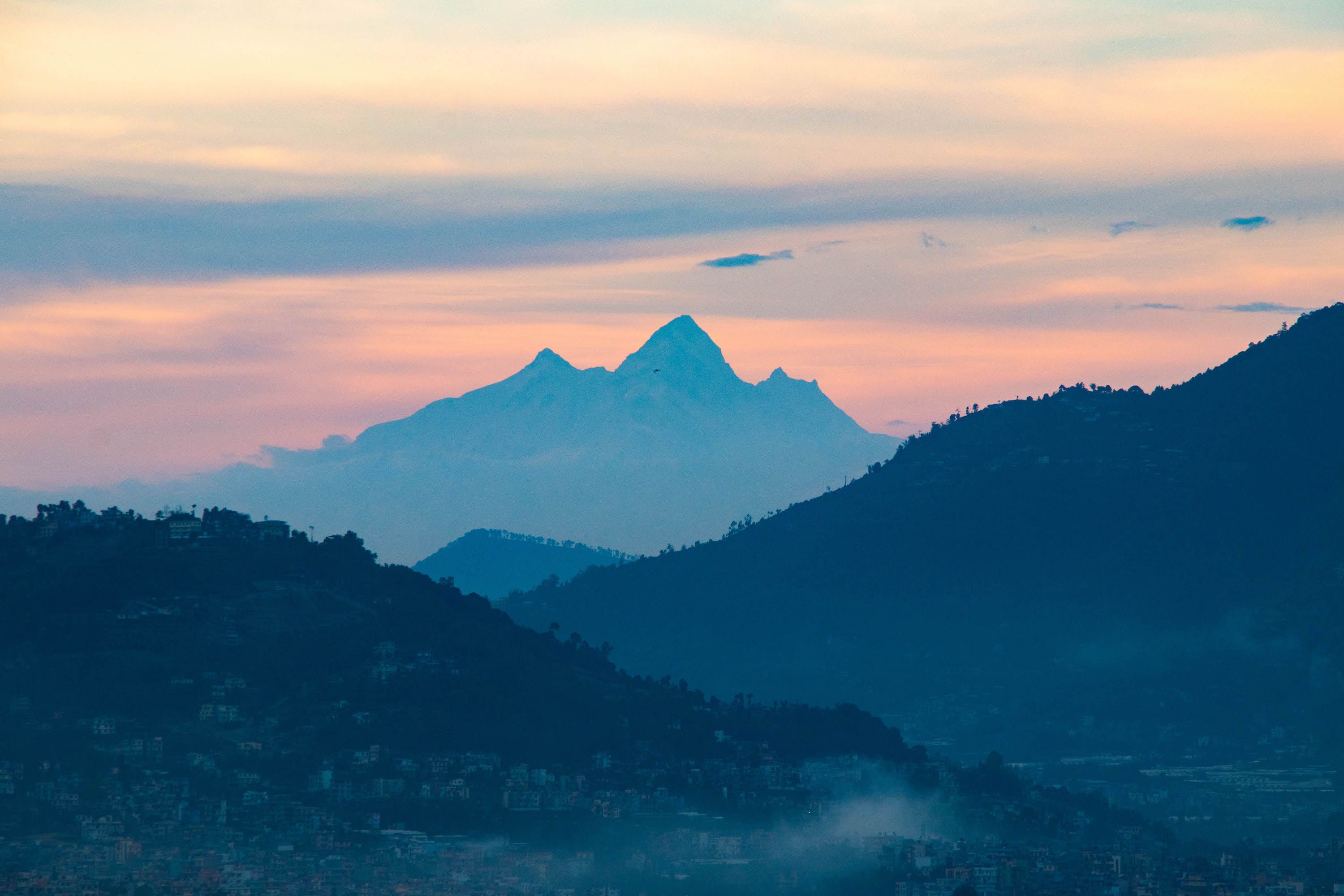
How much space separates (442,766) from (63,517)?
149 ft

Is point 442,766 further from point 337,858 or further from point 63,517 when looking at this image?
point 63,517

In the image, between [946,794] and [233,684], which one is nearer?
[233,684]

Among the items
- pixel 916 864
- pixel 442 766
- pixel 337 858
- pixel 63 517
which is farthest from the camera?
pixel 63 517

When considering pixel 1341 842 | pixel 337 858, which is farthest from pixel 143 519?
pixel 1341 842

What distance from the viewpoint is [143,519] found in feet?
627

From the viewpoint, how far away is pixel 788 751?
194 meters

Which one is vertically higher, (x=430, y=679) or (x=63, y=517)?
(x=63, y=517)

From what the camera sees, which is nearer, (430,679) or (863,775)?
(430,679)

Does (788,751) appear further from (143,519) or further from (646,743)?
(143,519)

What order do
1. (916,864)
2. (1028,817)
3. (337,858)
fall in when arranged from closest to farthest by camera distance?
1. (337,858)
2. (916,864)
3. (1028,817)

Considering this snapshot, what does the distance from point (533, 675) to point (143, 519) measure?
33.7 m

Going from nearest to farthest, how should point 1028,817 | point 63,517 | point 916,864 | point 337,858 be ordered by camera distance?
point 337,858, point 916,864, point 1028,817, point 63,517

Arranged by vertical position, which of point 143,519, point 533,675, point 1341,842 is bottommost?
point 1341,842

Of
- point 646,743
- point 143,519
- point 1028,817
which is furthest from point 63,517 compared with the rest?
point 1028,817
